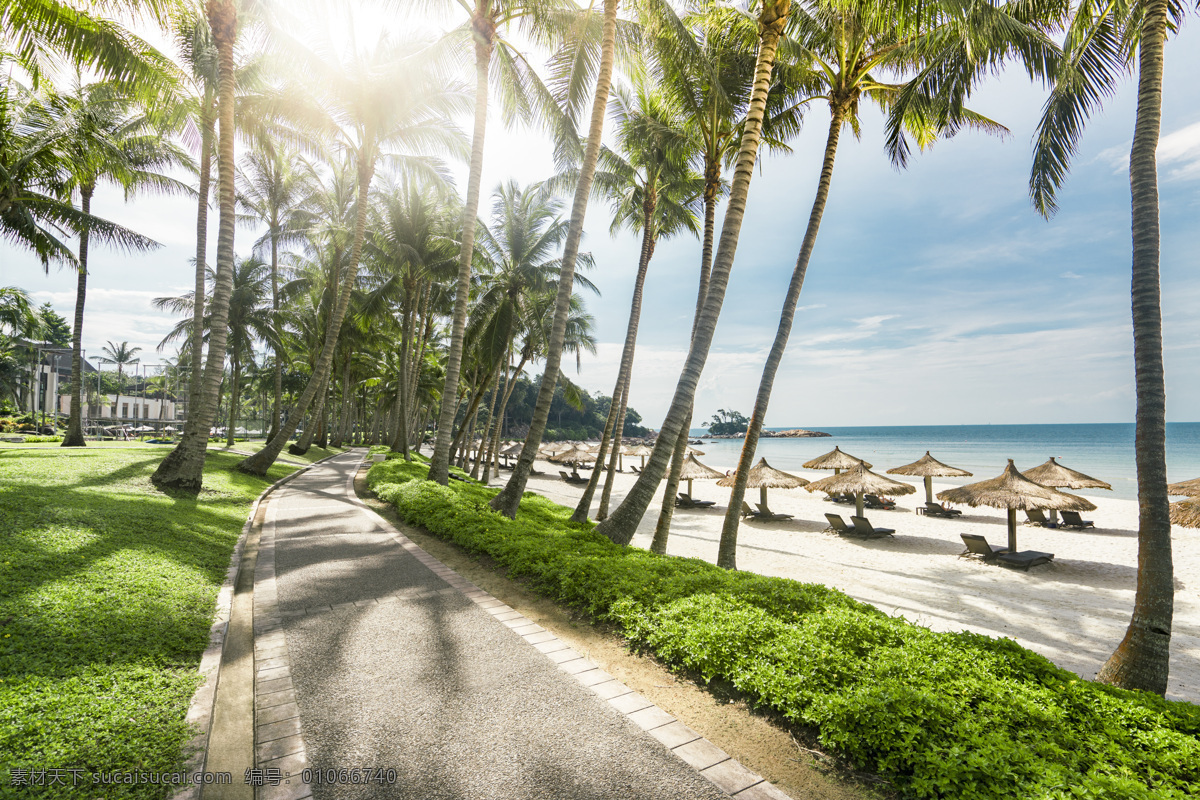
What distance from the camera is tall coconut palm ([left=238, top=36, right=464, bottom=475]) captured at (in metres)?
14.3

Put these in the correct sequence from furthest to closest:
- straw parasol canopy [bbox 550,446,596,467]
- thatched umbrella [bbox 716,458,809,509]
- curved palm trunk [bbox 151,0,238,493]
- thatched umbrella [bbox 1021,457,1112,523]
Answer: straw parasol canopy [bbox 550,446,596,467] < thatched umbrella [bbox 716,458,809,509] < thatched umbrella [bbox 1021,457,1112,523] < curved palm trunk [bbox 151,0,238,493]

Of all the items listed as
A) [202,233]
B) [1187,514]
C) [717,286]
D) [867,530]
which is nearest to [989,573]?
[1187,514]

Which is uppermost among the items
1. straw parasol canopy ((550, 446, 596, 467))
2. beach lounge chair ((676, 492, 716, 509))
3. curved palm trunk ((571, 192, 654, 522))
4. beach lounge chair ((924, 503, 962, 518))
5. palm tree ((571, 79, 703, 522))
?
palm tree ((571, 79, 703, 522))

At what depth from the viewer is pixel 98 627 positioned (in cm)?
389

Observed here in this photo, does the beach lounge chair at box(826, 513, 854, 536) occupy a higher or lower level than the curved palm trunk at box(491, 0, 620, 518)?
lower

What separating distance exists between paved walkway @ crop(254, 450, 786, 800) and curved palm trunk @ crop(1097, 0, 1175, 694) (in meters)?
4.17

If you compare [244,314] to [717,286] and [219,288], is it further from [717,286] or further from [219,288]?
[717,286]

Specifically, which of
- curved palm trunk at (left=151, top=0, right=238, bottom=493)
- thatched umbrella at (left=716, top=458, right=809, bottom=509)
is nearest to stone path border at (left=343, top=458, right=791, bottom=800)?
curved palm trunk at (left=151, top=0, right=238, bottom=493)

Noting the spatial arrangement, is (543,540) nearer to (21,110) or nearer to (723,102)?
(723,102)

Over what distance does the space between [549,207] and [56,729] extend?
20778 millimetres

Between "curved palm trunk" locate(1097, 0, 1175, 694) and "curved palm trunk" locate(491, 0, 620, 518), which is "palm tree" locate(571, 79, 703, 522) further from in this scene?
"curved palm trunk" locate(1097, 0, 1175, 694)

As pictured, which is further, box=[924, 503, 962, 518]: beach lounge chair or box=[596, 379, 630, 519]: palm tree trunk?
box=[924, 503, 962, 518]: beach lounge chair

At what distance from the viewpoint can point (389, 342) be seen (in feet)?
103

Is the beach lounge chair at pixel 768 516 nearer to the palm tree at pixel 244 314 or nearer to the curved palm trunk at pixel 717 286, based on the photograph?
the curved palm trunk at pixel 717 286
